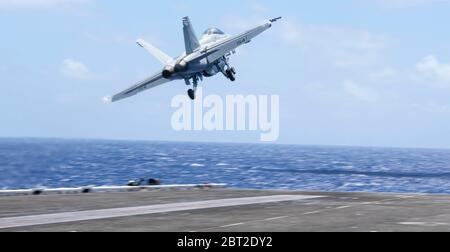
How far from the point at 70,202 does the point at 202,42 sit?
1465cm

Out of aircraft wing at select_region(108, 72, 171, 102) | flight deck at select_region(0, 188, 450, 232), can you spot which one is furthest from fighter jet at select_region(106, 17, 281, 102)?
flight deck at select_region(0, 188, 450, 232)

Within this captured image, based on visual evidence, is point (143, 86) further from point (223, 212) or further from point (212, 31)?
point (223, 212)

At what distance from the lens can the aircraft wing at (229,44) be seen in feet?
155

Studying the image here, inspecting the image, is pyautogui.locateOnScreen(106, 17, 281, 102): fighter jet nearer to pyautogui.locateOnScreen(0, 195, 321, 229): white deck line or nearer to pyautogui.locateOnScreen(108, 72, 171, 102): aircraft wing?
pyautogui.locateOnScreen(108, 72, 171, 102): aircraft wing

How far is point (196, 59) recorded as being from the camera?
46062mm

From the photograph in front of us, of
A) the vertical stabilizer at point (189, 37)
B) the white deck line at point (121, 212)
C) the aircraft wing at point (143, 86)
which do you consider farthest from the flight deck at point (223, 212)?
the vertical stabilizer at point (189, 37)

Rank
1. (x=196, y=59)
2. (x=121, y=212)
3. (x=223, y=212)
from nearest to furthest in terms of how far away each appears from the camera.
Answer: (x=121, y=212) → (x=223, y=212) → (x=196, y=59)

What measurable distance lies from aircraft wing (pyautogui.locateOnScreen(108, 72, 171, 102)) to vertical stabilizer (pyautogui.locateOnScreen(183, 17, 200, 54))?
154 inches

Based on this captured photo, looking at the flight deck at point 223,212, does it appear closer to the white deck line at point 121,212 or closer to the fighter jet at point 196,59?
the white deck line at point 121,212

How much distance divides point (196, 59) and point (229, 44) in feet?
12.1

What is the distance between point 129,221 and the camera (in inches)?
1235

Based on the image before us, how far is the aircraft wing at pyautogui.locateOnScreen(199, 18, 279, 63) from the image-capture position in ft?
155

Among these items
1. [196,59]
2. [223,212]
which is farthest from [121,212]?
[196,59]

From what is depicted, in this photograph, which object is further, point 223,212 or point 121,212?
point 223,212
